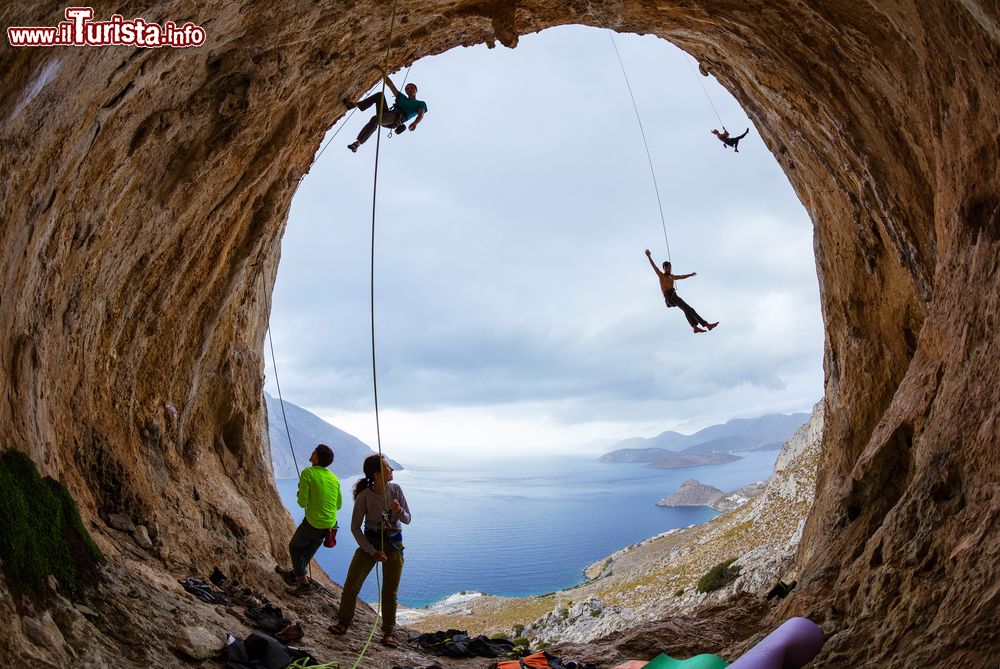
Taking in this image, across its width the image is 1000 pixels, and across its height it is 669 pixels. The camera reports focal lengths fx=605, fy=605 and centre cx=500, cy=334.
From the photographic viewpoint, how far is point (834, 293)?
11.9 meters

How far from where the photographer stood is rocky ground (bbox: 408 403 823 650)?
54.1ft

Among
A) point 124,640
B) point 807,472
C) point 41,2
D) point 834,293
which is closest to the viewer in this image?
point 41,2

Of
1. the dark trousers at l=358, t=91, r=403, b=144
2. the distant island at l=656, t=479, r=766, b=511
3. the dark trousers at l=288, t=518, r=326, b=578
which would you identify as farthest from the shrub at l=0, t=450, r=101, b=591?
the distant island at l=656, t=479, r=766, b=511

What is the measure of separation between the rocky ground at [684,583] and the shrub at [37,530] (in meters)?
7.77

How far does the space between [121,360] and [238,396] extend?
3.95 m

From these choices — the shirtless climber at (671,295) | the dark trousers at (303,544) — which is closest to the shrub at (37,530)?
the dark trousers at (303,544)

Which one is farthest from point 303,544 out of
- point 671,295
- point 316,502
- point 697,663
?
point 671,295

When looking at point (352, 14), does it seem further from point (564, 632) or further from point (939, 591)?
point (564, 632)

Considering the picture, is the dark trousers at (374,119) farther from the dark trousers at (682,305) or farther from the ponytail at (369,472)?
the dark trousers at (682,305)

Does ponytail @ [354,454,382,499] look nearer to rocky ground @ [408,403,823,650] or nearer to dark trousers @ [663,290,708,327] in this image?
rocky ground @ [408,403,823,650]

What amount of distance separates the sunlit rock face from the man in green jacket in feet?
3.72

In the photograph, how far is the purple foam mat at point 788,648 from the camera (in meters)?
5.29

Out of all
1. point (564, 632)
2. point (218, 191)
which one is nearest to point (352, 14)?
point (218, 191)

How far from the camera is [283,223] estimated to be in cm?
1453
